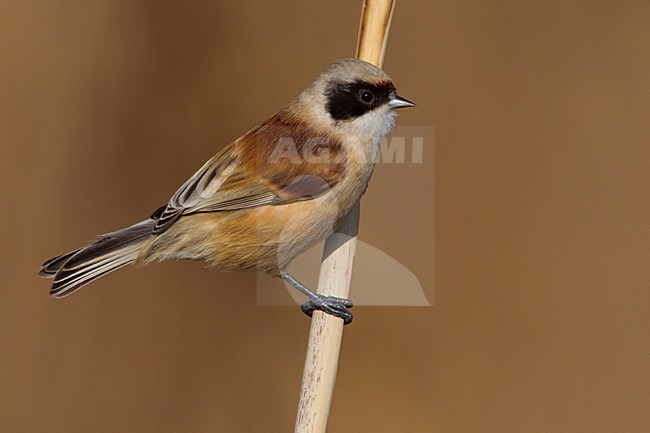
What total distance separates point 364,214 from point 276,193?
3.91 ft

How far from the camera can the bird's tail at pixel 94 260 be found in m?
2.09

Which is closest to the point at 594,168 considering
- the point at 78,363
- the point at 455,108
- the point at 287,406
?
the point at 455,108

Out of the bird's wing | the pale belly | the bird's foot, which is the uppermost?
the bird's wing

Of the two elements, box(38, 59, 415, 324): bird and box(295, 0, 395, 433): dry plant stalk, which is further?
box(38, 59, 415, 324): bird

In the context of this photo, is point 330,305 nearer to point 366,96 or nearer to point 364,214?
point 366,96

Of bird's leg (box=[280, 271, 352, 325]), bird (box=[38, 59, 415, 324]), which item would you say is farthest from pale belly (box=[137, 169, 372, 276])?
bird's leg (box=[280, 271, 352, 325])

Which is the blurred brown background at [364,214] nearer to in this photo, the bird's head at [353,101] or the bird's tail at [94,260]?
the bird's head at [353,101]

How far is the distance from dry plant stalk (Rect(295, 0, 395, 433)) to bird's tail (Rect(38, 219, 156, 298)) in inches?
20.9

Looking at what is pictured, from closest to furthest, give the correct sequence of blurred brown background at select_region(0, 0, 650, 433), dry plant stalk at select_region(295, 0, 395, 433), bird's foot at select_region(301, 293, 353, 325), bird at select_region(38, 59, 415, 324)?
dry plant stalk at select_region(295, 0, 395, 433) → bird's foot at select_region(301, 293, 353, 325) → bird at select_region(38, 59, 415, 324) → blurred brown background at select_region(0, 0, 650, 433)

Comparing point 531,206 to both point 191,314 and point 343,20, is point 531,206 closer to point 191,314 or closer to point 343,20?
point 343,20

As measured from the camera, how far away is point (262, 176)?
7.61ft

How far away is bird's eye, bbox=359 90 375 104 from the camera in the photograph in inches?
90.7

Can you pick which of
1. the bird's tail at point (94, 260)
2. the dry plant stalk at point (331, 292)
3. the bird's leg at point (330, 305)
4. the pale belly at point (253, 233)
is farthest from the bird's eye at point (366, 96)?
the bird's tail at point (94, 260)

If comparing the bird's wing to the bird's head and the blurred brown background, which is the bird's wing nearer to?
the bird's head
